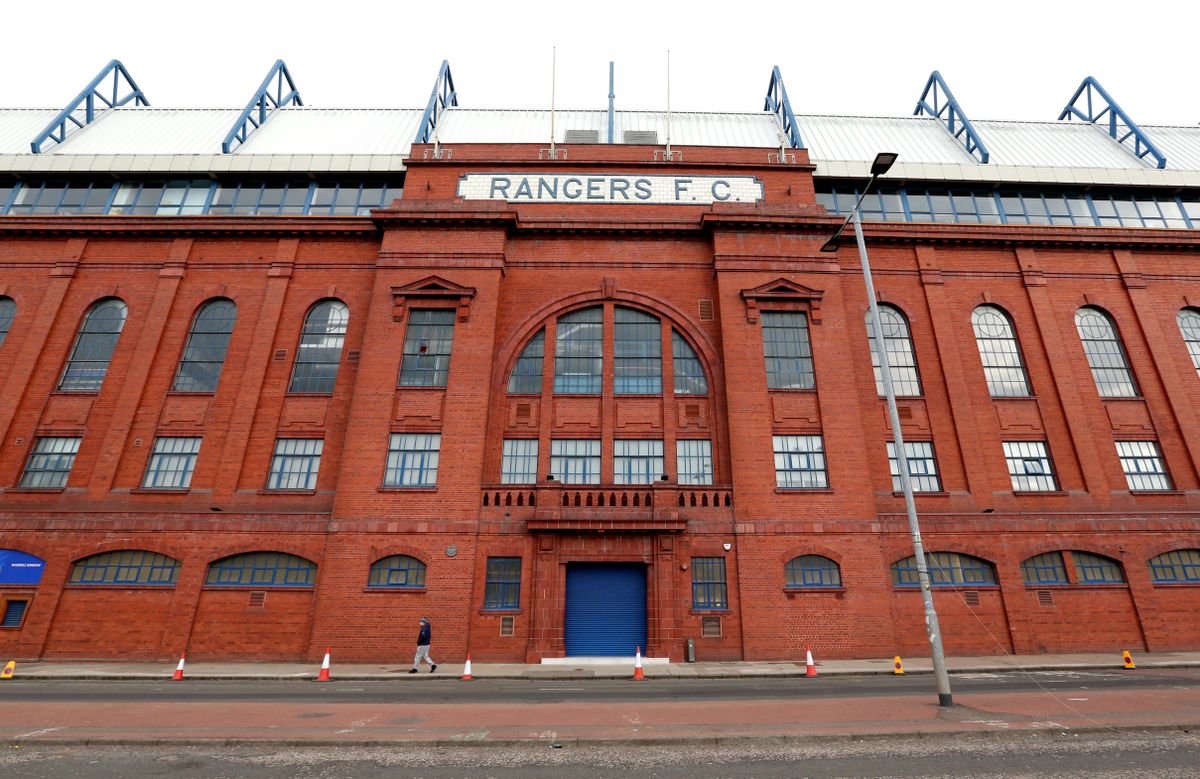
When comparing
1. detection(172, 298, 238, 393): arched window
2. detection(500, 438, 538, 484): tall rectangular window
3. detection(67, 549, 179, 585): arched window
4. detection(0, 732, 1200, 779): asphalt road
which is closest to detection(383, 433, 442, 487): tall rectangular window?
detection(500, 438, 538, 484): tall rectangular window

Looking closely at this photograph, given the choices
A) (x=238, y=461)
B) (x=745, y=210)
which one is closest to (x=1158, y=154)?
(x=745, y=210)

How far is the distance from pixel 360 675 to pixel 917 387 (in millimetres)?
24264

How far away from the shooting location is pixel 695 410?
920 inches

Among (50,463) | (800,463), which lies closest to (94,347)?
(50,463)

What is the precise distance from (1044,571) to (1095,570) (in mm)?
2062

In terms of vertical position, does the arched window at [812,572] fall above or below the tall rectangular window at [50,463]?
below

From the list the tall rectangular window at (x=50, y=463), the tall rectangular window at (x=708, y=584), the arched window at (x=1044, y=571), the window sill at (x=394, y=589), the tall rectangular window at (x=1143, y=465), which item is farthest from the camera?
the tall rectangular window at (x=1143, y=465)

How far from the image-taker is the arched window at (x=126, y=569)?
20.8m

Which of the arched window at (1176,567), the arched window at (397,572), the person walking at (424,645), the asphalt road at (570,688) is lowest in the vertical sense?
the asphalt road at (570,688)

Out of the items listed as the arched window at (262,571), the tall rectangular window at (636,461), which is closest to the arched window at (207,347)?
the arched window at (262,571)

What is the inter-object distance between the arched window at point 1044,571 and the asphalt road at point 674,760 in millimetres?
13695

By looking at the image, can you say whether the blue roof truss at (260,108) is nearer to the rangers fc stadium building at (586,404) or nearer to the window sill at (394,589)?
the rangers fc stadium building at (586,404)

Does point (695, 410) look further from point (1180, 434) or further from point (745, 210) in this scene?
point (1180, 434)

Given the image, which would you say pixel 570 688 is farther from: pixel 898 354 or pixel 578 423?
pixel 898 354
